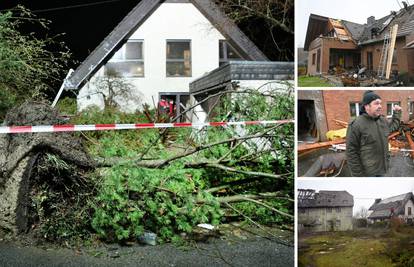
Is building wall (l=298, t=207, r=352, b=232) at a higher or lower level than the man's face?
lower

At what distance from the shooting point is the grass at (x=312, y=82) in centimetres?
296

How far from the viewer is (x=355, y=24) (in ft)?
9.61

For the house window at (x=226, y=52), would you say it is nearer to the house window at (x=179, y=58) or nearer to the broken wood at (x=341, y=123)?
the house window at (x=179, y=58)

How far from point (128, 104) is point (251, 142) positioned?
12.0m

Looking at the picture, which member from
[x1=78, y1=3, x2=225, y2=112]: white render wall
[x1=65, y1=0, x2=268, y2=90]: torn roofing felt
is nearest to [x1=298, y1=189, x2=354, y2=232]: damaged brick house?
[x1=65, y1=0, x2=268, y2=90]: torn roofing felt

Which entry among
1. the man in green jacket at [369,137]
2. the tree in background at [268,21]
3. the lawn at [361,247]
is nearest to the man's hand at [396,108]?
the man in green jacket at [369,137]

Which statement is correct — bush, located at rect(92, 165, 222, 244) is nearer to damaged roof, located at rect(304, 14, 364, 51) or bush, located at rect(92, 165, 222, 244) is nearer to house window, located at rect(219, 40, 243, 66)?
damaged roof, located at rect(304, 14, 364, 51)

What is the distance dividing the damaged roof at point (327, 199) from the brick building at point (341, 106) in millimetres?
335

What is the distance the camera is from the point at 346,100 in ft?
9.71

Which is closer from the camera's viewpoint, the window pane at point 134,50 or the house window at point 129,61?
the house window at point 129,61

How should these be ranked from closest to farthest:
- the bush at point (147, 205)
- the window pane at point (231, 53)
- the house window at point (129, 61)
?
the bush at point (147, 205)
the house window at point (129, 61)
the window pane at point (231, 53)

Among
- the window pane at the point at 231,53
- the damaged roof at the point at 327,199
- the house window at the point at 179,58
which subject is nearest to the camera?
the damaged roof at the point at 327,199

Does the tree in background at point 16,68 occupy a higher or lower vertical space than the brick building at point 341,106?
higher

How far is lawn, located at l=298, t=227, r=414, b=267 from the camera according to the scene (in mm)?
3020
